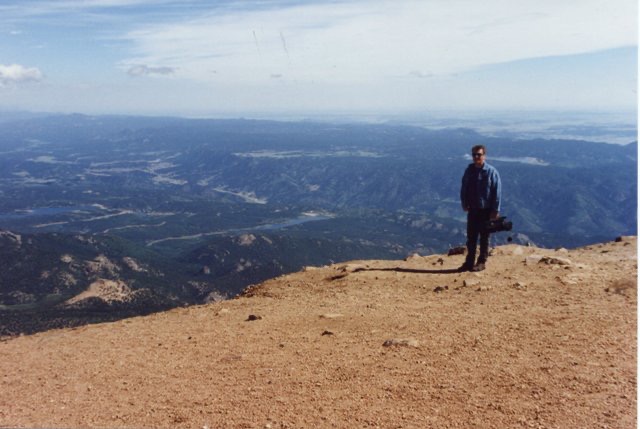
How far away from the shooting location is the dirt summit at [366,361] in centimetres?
841

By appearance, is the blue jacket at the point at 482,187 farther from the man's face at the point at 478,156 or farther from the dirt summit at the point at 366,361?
the dirt summit at the point at 366,361

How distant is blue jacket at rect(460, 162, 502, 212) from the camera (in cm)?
1666

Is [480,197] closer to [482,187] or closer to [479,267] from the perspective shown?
[482,187]

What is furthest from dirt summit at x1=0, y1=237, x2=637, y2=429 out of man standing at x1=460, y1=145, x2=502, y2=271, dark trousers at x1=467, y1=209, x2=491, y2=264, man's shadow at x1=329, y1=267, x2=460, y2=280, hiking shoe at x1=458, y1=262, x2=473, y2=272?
man standing at x1=460, y1=145, x2=502, y2=271

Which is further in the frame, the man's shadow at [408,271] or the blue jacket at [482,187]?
the man's shadow at [408,271]

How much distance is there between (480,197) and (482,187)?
0.35 m

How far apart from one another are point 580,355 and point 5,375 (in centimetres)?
1247

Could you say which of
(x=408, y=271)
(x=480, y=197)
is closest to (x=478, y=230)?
(x=480, y=197)

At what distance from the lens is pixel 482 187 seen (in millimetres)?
16844

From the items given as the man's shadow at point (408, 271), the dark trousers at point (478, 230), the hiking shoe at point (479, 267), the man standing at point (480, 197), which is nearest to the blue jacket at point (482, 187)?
the man standing at point (480, 197)

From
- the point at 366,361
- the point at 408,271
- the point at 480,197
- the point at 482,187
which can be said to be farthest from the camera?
the point at 408,271

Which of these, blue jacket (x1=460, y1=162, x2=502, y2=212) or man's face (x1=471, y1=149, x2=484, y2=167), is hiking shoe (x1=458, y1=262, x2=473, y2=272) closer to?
blue jacket (x1=460, y1=162, x2=502, y2=212)

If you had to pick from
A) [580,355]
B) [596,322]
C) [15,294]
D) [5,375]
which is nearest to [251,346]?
[5,375]

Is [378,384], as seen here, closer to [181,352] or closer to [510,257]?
[181,352]
